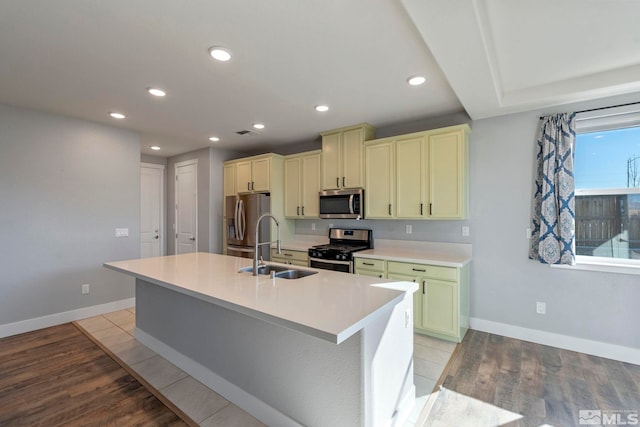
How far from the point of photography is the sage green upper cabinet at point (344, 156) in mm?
3812

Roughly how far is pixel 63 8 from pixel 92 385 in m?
2.63

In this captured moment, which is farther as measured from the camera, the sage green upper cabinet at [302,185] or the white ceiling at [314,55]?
the sage green upper cabinet at [302,185]

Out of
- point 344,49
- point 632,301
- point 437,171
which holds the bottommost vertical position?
point 632,301

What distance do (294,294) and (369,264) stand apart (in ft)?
6.24

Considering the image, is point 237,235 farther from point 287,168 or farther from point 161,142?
point 161,142

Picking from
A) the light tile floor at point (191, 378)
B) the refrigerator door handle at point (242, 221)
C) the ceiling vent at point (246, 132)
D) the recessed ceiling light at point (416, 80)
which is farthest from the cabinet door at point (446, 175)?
the refrigerator door handle at point (242, 221)

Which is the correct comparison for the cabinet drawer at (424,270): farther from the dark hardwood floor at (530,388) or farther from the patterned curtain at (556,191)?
the patterned curtain at (556,191)

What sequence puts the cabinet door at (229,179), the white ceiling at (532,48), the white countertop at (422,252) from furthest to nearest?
1. the cabinet door at (229,179)
2. the white countertop at (422,252)
3. the white ceiling at (532,48)

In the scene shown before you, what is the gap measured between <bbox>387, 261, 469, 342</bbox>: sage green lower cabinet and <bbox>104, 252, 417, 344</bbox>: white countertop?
1.20m

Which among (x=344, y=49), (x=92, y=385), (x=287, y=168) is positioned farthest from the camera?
(x=287, y=168)

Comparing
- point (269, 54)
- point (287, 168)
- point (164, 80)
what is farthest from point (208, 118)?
point (269, 54)

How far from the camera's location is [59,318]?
351 centimetres

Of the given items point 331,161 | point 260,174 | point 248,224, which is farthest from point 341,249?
point 260,174

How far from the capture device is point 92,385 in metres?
2.26
